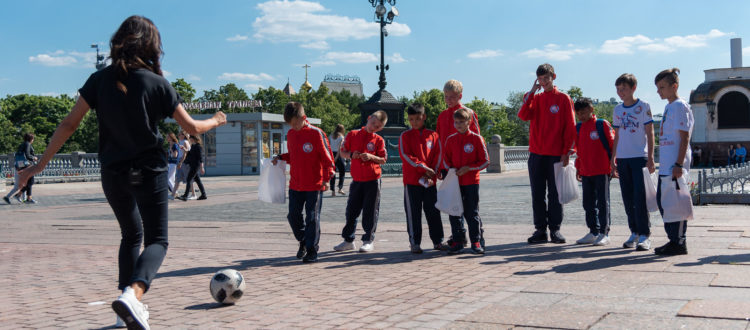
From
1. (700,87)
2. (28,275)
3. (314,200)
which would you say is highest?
(700,87)

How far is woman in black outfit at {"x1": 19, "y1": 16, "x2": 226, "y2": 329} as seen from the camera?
3609 mm

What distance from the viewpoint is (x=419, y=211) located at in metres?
7.09

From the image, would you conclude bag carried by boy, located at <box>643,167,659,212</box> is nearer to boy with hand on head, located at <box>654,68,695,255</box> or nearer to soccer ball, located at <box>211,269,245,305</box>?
boy with hand on head, located at <box>654,68,695,255</box>

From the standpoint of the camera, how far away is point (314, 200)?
21.6 feet

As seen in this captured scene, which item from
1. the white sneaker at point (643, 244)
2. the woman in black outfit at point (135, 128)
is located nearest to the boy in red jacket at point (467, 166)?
the white sneaker at point (643, 244)

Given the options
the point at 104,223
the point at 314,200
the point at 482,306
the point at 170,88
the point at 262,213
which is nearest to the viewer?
the point at 170,88

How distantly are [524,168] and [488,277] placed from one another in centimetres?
3329

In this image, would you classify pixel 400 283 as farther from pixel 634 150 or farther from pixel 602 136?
pixel 602 136

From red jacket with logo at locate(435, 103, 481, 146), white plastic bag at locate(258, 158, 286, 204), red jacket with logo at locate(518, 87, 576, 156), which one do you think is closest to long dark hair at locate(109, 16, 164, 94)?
white plastic bag at locate(258, 158, 286, 204)

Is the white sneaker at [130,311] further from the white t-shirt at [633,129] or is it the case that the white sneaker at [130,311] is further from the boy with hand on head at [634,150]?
the white t-shirt at [633,129]

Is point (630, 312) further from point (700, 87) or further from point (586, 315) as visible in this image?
point (700, 87)

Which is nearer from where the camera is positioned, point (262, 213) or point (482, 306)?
point (482, 306)

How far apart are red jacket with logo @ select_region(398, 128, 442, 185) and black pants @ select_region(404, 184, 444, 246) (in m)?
0.14

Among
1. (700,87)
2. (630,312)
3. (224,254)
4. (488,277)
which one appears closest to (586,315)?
(630,312)
